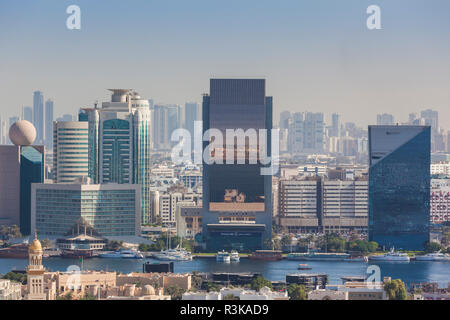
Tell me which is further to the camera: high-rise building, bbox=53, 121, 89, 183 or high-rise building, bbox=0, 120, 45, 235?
high-rise building, bbox=53, 121, 89, 183

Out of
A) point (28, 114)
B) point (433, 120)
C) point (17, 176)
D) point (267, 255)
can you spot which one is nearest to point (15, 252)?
point (17, 176)

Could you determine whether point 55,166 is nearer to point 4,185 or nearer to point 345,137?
point 4,185

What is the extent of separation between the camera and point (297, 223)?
2591 centimetres

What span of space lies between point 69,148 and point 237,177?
155 inches

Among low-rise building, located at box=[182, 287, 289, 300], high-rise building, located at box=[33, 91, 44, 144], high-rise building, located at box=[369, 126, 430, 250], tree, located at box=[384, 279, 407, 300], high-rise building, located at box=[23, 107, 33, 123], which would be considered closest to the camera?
low-rise building, located at box=[182, 287, 289, 300]

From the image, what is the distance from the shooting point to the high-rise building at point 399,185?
22812 millimetres

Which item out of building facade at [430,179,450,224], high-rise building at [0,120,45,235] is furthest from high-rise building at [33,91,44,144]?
building facade at [430,179,450,224]

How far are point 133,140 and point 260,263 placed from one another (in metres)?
6.82

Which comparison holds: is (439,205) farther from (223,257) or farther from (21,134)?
(21,134)

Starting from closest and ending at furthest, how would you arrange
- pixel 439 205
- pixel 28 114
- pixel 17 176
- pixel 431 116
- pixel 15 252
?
pixel 15 252
pixel 17 176
pixel 439 205
pixel 431 116
pixel 28 114

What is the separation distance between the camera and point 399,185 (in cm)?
2325

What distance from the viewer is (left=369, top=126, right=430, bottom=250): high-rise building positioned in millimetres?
22812

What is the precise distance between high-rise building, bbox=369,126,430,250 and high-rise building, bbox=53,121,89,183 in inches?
252

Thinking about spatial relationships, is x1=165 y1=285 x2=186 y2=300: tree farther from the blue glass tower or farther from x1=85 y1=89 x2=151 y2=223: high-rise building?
x1=85 y1=89 x2=151 y2=223: high-rise building
